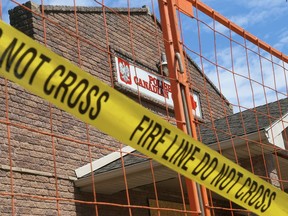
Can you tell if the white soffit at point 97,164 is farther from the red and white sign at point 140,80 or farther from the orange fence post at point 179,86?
the orange fence post at point 179,86

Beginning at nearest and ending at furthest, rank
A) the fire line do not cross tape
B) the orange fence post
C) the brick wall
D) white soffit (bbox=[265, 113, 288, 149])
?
the fire line do not cross tape < the orange fence post < white soffit (bbox=[265, 113, 288, 149]) < the brick wall

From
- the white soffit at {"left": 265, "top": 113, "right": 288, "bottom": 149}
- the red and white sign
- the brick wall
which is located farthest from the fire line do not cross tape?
the red and white sign

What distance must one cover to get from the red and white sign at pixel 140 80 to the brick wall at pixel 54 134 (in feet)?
0.80

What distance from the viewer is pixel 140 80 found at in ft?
43.3

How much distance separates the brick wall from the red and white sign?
9.6 inches

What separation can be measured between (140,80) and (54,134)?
4.36 m

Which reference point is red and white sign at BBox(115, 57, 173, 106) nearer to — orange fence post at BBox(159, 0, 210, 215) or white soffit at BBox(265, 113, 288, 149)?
white soffit at BBox(265, 113, 288, 149)

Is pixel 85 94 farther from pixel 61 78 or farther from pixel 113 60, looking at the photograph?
pixel 113 60

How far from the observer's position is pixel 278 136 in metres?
9.73

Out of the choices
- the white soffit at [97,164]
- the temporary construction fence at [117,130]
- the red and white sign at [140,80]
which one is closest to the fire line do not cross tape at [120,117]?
the temporary construction fence at [117,130]

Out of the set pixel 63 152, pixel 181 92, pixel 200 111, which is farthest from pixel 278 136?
pixel 200 111

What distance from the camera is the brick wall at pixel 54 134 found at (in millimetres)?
9617

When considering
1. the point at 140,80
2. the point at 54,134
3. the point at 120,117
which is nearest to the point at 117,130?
the point at 120,117

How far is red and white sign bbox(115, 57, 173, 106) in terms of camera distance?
12539 mm
